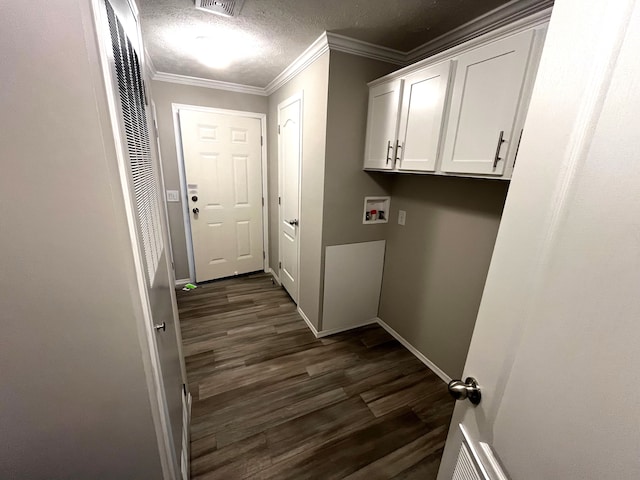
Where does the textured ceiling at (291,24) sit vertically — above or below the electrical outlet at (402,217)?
above

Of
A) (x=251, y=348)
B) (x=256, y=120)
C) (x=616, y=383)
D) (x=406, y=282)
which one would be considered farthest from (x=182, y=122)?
(x=616, y=383)

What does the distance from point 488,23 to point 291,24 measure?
114 centimetres

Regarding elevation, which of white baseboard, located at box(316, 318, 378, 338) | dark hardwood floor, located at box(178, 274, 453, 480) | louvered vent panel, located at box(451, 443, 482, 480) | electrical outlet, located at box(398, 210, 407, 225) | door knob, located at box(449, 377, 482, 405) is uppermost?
electrical outlet, located at box(398, 210, 407, 225)

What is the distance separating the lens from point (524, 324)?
1.64ft

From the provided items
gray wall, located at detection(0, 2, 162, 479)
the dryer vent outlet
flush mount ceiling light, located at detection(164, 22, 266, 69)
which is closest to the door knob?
gray wall, located at detection(0, 2, 162, 479)

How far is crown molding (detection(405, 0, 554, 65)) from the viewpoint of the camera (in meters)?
1.20

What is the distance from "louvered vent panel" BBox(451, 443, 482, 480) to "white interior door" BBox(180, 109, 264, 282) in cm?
302

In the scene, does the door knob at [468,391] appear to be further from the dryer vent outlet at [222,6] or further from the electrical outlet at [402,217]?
the dryer vent outlet at [222,6]

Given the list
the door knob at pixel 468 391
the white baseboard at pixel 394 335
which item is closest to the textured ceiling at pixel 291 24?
the door knob at pixel 468 391

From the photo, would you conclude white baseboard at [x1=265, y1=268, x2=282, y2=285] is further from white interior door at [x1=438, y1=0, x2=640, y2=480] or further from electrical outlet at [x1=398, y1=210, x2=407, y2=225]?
white interior door at [x1=438, y1=0, x2=640, y2=480]

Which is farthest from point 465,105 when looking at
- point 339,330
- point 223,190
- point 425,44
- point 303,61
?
point 223,190

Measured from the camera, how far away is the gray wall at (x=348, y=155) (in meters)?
1.82

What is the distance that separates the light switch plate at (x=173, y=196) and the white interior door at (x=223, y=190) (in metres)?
0.13

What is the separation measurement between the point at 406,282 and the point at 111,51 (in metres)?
2.14
